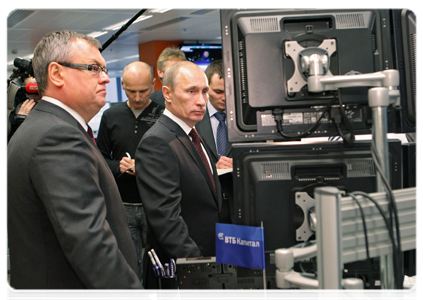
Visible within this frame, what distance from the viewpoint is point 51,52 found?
132 centimetres

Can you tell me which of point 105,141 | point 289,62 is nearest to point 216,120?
point 105,141

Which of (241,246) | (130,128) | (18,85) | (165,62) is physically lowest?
(241,246)

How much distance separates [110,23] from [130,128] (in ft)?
18.7

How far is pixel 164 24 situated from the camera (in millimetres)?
8242

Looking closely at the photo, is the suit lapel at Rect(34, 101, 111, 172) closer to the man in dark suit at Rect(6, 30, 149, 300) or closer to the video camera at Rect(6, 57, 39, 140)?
the man in dark suit at Rect(6, 30, 149, 300)

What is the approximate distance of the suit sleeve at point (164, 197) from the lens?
1574 mm

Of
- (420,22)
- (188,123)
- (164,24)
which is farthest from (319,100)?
(164,24)

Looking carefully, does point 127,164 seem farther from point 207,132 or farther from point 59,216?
point 59,216

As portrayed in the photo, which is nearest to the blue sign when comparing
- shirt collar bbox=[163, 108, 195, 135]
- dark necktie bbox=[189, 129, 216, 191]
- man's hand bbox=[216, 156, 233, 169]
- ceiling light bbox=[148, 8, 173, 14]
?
dark necktie bbox=[189, 129, 216, 191]

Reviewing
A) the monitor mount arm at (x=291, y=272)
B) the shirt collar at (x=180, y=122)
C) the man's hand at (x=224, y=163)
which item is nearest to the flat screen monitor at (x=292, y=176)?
the monitor mount arm at (x=291, y=272)

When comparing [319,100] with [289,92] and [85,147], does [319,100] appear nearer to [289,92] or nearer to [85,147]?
[289,92]

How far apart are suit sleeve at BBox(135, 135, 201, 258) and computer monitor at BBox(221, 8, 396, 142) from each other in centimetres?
54

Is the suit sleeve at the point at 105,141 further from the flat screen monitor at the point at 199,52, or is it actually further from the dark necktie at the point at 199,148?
the flat screen monitor at the point at 199,52
